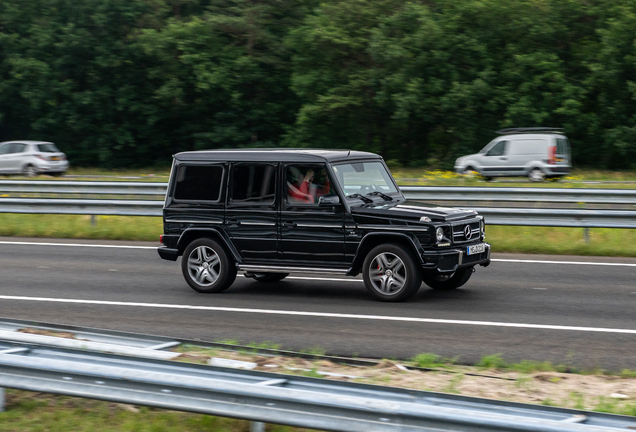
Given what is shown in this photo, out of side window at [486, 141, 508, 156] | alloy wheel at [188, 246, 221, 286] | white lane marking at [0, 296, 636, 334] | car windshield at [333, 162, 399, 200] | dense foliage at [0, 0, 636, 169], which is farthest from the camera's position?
dense foliage at [0, 0, 636, 169]

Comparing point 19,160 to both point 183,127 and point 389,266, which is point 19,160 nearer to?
point 183,127

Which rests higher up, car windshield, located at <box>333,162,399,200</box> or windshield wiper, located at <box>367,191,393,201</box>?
car windshield, located at <box>333,162,399,200</box>

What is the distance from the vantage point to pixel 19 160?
3509cm

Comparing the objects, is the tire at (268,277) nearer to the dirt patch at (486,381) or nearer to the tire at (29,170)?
the dirt patch at (486,381)

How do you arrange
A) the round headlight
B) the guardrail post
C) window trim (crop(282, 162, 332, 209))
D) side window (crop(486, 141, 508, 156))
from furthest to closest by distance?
1. side window (crop(486, 141, 508, 156))
2. window trim (crop(282, 162, 332, 209))
3. the round headlight
4. the guardrail post

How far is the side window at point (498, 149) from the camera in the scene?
30672 millimetres

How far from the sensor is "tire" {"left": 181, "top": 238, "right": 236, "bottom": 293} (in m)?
10.8

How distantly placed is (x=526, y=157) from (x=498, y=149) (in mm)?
1219

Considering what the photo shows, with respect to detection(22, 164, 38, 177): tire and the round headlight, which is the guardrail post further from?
detection(22, 164, 38, 177): tire

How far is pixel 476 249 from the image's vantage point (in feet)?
33.2

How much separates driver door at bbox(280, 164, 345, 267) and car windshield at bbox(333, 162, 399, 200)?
207 mm

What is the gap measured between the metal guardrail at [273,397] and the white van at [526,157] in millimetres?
25581

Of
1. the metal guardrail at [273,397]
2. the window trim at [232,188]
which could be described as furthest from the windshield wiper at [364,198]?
the metal guardrail at [273,397]

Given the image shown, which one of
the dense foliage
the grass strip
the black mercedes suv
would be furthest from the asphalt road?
the dense foliage
